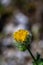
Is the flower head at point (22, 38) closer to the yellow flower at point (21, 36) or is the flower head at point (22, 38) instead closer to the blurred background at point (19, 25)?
the yellow flower at point (21, 36)

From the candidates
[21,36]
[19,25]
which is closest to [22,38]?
[21,36]

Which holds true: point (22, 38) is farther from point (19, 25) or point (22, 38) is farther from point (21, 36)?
point (19, 25)

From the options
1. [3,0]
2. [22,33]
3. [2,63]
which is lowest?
[2,63]

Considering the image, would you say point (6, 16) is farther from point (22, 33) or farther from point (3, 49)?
point (22, 33)

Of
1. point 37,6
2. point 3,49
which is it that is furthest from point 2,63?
point 37,6

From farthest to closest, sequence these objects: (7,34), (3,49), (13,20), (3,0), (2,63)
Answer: (3,0) → (13,20) → (7,34) → (3,49) → (2,63)

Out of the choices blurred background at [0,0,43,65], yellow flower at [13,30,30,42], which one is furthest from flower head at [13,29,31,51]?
blurred background at [0,0,43,65]

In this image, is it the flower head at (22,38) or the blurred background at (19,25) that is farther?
the blurred background at (19,25)

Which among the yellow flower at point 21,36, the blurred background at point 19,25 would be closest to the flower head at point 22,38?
the yellow flower at point 21,36

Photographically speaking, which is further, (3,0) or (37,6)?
(3,0)
